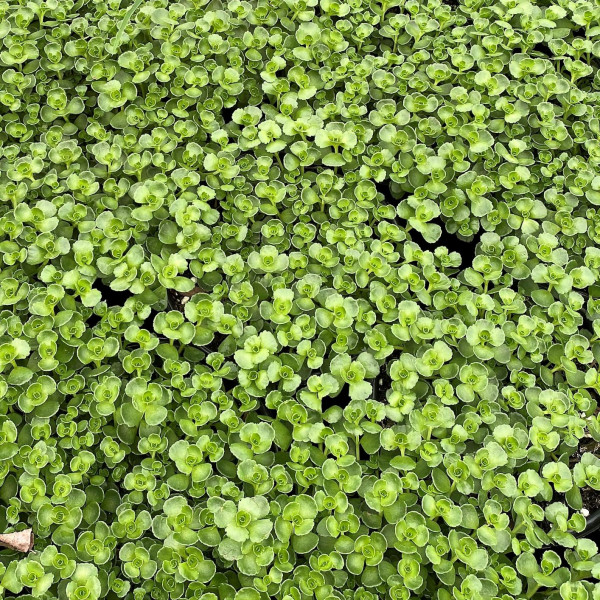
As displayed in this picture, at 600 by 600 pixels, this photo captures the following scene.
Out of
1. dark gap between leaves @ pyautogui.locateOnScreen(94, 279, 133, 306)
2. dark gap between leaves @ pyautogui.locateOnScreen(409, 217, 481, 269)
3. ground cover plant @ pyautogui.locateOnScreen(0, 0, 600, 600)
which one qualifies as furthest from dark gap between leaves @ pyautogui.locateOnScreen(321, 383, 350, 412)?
dark gap between leaves @ pyautogui.locateOnScreen(94, 279, 133, 306)

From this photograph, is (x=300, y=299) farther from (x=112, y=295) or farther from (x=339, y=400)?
(x=112, y=295)

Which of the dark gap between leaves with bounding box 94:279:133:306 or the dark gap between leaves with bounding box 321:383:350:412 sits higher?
the dark gap between leaves with bounding box 321:383:350:412

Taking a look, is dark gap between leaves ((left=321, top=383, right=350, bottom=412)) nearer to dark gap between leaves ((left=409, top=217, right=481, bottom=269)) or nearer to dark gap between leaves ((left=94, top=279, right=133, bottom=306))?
dark gap between leaves ((left=409, top=217, right=481, bottom=269))

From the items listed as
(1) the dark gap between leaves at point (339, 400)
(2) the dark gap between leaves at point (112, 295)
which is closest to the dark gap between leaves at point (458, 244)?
(1) the dark gap between leaves at point (339, 400)

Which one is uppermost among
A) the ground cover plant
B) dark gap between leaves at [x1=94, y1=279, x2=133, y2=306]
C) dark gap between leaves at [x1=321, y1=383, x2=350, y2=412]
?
the ground cover plant

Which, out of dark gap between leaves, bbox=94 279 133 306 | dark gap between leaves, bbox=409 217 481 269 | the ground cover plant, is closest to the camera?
the ground cover plant

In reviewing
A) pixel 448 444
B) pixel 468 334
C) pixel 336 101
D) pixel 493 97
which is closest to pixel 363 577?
pixel 448 444

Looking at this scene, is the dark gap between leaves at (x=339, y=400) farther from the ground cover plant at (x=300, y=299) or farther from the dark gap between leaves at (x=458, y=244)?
the dark gap between leaves at (x=458, y=244)

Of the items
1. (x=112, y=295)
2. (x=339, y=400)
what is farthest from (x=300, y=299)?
(x=112, y=295)
